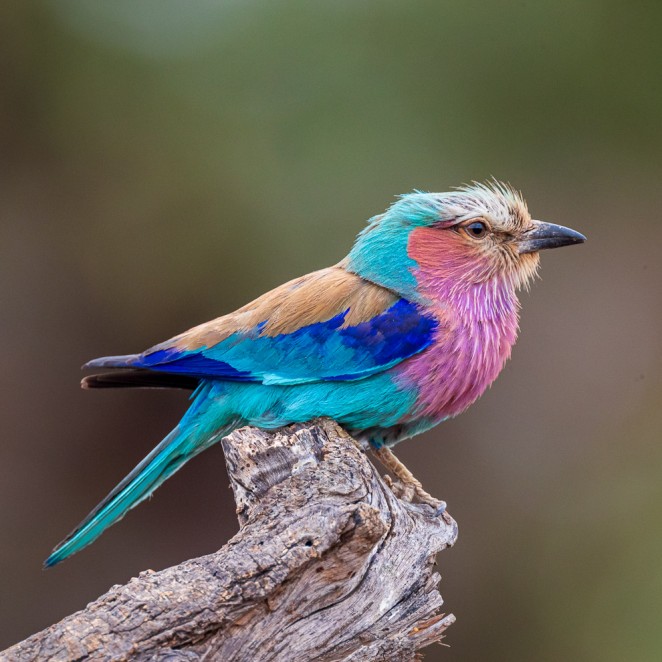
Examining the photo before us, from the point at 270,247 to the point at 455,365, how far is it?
2.86 meters

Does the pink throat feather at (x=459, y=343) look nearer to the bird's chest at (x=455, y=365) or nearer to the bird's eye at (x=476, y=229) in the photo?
the bird's chest at (x=455, y=365)

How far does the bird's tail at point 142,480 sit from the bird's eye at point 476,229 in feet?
4.51

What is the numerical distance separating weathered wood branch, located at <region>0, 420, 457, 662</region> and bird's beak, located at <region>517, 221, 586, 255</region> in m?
1.46

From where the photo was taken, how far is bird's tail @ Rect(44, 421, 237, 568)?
419 cm

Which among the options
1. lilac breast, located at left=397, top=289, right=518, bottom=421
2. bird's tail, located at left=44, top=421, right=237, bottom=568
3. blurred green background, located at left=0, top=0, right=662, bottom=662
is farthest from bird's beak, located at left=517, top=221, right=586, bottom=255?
blurred green background, located at left=0, top=0, right=662, bottom=662

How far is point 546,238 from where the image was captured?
4.64m

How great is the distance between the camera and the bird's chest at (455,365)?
4172 mm

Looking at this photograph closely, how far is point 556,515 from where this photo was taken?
706cm

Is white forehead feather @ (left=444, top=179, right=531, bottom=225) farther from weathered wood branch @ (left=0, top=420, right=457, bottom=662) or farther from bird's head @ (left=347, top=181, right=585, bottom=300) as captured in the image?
weathered wood branch @ (left=0, top=420, right=457, bottom=662)

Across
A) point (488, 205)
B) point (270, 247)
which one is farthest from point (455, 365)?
point (270, 247)

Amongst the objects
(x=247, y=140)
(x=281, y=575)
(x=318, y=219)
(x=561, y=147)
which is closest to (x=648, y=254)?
(x=561, y=147)

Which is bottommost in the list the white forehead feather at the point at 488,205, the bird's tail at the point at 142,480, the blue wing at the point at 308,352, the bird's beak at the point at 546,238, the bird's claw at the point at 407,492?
the bird's claw at the point at 407,492

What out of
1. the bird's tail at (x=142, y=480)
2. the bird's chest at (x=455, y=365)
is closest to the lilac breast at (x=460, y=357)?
the bird's chest at (x=455, y=365)

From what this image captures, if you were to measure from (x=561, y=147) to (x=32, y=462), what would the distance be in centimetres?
436
